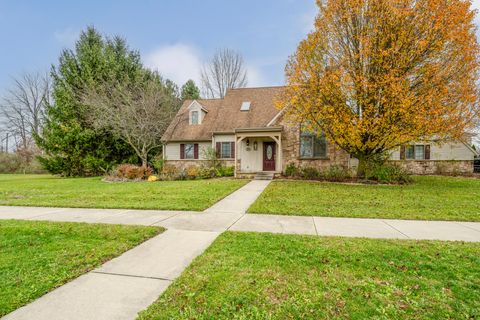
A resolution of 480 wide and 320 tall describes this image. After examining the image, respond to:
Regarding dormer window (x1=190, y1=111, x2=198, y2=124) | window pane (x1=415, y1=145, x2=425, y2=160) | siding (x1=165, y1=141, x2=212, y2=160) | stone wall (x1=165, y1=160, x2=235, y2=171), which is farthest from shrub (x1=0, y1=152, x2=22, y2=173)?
window pane (x1=415, y1=145, x2=425, y2=160)

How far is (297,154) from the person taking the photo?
15906 millimetres

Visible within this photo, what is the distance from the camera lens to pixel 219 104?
67.2 feet

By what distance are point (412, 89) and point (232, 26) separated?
13032mm

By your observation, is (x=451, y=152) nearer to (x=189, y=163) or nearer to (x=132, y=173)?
(x=189, y=163)

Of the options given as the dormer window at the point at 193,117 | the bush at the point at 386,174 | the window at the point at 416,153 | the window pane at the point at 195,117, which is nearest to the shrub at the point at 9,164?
the dormer window at the point at 193,117

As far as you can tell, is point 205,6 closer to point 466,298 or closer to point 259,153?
point 259,153

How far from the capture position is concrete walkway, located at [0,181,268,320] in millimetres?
2318

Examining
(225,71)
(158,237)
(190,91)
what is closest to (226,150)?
(158,237)

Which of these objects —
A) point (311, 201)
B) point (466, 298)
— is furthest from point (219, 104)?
point (466, 298)

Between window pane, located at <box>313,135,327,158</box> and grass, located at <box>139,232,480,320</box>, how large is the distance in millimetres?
11863

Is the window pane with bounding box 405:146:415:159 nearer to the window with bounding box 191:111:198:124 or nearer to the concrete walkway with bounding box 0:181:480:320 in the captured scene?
the concrete walkway with bounding box 0:181:480:320

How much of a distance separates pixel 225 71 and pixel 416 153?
22.5m

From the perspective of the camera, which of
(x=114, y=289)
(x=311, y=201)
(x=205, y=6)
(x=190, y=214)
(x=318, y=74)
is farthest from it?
(x=205, y=6)

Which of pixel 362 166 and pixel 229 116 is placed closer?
pixel 362 166
